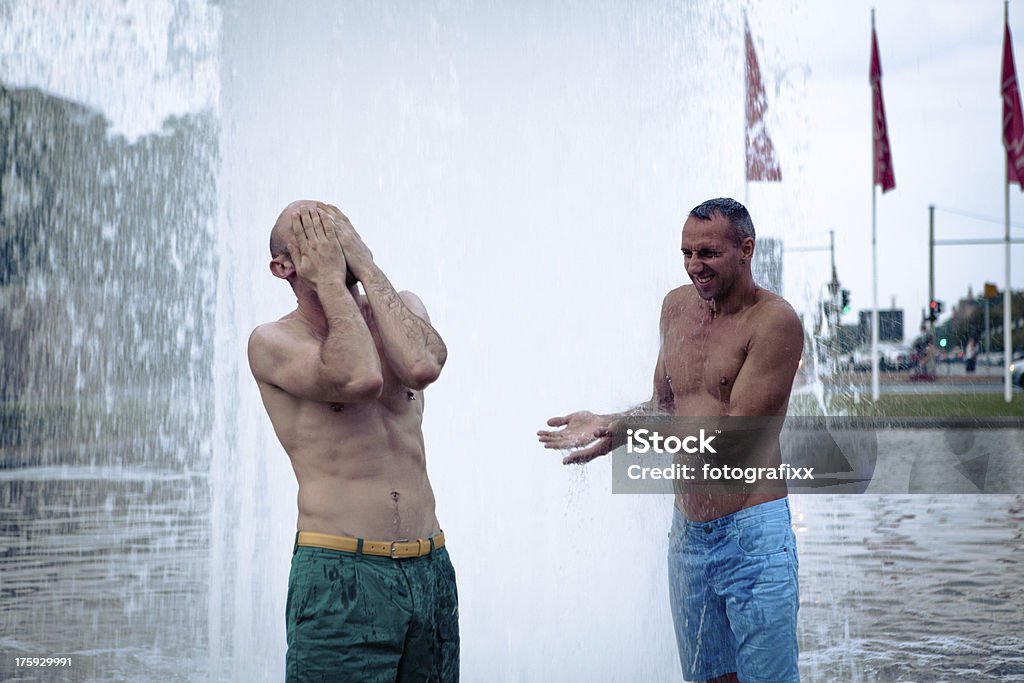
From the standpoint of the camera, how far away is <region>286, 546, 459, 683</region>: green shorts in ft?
8.25

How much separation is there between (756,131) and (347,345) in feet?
30.7

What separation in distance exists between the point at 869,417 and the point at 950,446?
646 cm

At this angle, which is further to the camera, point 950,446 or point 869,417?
point 869,417

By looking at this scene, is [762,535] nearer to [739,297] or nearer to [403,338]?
[739,297]

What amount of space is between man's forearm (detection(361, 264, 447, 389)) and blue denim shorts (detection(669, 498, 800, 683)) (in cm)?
98

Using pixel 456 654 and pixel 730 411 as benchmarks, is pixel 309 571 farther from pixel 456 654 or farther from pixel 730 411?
pixel 730 411

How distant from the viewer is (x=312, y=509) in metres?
2.63

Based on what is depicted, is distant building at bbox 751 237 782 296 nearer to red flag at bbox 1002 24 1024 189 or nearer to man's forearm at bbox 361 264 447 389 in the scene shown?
man's forearm at bbox 361 264 447 389

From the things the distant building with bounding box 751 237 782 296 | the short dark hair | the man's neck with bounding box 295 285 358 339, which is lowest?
the man's neck with bounding box 295 285 358 339

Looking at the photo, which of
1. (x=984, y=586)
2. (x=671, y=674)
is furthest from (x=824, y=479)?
(x=671, y=674)

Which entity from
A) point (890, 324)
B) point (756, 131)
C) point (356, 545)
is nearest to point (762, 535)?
point (356, 545)

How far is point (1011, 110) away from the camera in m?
19.4

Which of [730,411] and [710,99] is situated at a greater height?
[710,99]

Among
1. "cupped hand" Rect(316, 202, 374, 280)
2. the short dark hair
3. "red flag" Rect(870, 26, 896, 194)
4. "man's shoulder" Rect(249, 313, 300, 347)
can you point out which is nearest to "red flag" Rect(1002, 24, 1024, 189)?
"red flag" Rect(870, 26, 896, 194)
